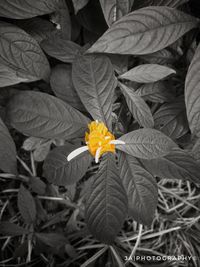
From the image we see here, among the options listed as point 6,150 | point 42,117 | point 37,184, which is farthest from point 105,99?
point 37,184

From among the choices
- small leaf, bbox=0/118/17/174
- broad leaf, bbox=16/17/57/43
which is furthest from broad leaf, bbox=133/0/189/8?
small leaf, bbox=0/118/17/174

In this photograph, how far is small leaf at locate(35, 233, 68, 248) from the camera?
3.63ft

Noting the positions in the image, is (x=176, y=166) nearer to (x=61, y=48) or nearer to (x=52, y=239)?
(x=61, y=48)

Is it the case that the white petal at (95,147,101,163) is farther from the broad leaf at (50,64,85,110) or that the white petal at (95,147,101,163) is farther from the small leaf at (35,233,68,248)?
the small leaf at (35,233,68,248)


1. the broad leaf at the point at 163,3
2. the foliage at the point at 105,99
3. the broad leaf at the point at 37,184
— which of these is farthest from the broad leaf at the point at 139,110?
the broad leaf at the point at 37,184

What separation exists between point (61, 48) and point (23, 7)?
128mm

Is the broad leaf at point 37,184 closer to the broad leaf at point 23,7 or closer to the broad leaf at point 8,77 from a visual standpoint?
the broad leaf at point 8,77

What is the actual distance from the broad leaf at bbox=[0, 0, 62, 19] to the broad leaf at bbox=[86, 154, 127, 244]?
0.36 m

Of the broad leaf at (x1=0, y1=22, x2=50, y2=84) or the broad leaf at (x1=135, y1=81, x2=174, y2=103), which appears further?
the broad leaf at (x1=135, y1=81, x2=174, y2=103)

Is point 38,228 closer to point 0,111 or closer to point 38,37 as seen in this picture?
point 0,111

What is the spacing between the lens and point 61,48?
2.39 feet

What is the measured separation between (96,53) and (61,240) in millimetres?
742

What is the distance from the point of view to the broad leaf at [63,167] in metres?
0.69

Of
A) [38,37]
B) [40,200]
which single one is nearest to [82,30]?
[38,37]
